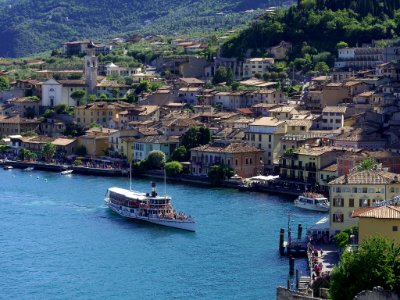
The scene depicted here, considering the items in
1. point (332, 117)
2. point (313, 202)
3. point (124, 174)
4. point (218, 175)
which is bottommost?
point (124, 174)

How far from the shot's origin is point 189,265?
41.5 m

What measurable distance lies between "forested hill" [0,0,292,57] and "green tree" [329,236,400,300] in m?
125

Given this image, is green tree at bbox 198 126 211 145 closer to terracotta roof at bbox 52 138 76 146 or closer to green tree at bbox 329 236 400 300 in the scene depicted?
terracotta roof at bbox 52 138 76 146

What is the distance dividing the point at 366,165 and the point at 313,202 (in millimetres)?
2717

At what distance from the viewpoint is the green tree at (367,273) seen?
29.2 metres

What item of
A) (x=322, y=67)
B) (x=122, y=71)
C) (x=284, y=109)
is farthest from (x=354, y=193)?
(x=122, y=71)

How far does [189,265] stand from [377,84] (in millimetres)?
35911

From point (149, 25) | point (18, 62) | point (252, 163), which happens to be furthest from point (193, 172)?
point (149, 25)

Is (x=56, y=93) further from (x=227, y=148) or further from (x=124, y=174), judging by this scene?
(x=227, y=148)

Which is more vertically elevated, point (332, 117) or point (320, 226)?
point (332, 117)

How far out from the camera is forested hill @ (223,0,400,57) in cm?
8912

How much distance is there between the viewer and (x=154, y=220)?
51.1 m

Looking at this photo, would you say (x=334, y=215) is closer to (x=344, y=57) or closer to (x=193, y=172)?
(x=193, y=172)

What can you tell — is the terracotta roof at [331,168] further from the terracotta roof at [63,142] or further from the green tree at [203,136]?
the terracotta roof at [63,142]
